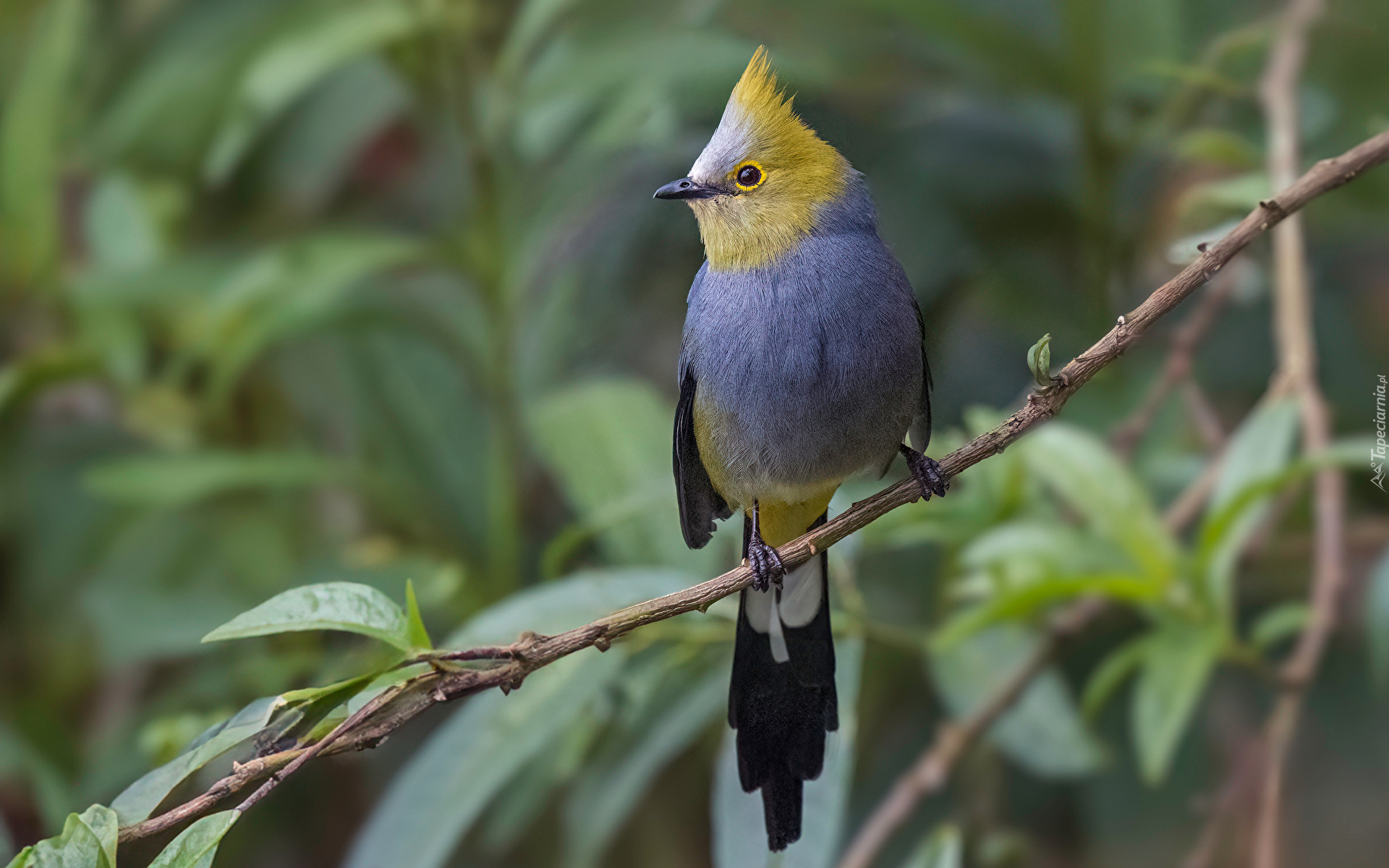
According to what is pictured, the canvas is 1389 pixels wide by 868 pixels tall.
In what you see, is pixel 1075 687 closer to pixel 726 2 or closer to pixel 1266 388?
pixel 1266 388

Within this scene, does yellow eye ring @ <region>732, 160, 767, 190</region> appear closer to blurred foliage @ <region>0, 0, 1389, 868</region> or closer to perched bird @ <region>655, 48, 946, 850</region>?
perched bird @ <region>655, 48, 946, 850</region>

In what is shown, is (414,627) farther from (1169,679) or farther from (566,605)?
(1169,679)

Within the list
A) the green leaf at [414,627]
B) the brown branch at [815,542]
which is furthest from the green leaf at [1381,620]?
the green leaf at [414,627]

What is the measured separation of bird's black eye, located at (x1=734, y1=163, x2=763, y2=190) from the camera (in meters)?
0.84

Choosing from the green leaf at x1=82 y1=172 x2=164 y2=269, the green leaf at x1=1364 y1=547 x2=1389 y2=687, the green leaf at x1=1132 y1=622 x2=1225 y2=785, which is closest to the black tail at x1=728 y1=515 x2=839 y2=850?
the green leaf at x1=1132 y1=622 x2=1225 y2=785

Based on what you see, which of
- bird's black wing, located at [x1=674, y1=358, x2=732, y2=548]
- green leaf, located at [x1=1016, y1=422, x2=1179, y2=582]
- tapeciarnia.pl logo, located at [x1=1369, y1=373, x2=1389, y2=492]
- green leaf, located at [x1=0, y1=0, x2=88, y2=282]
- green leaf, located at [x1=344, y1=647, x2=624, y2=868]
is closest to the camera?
bird's black wing, located at [x1=674, y1=358, x2=732, y2=548]

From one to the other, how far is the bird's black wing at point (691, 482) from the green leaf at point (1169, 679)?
2.12ft

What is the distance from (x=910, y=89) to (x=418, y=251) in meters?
0.99

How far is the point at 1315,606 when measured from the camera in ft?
4.96

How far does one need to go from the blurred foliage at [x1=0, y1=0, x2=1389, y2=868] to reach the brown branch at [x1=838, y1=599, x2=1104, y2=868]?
52mm

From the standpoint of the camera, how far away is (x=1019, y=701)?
166cm

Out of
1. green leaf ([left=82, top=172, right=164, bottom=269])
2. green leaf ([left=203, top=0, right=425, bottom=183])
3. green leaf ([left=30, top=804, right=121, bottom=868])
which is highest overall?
green leaf ([left=203, top=0, right=425, bottom=183])

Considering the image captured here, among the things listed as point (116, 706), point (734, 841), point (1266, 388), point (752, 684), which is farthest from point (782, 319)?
point (116, 706)

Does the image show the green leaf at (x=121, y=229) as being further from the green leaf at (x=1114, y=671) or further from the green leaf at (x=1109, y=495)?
Result: the green leaf at (x=1114, y=671)
